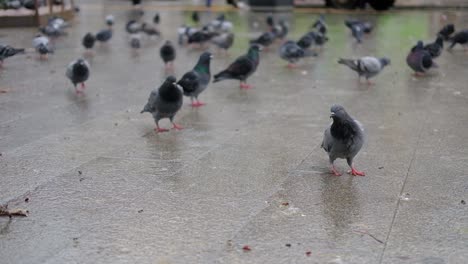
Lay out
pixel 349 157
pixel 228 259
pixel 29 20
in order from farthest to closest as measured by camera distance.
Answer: pixel 29 20 < pixel 349 157 < pixel 228 259

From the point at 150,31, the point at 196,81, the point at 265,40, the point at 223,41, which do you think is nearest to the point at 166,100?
the point at 196,81

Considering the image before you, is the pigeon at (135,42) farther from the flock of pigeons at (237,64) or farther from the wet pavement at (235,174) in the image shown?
the wet pavement at (235,174)

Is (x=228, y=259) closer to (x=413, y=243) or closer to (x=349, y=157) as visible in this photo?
(x=413, y=243)

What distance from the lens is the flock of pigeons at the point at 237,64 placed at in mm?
6172

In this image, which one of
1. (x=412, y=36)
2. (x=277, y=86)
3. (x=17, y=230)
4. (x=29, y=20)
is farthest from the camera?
(x=29, y=20)

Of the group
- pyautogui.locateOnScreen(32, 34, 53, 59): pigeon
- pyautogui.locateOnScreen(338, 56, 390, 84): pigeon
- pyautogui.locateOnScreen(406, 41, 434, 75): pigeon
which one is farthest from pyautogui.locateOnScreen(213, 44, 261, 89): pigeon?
pyautogui.locateOnScreen(32, 34, 53, 59): pigeon

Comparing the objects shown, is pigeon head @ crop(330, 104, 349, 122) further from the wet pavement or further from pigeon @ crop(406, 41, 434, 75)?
pigeon @ crop(406, 41, 434, 75)

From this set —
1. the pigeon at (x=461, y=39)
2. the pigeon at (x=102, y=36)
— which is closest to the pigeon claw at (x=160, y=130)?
the pigeon at (x=102, y=36)

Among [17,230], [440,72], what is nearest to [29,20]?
[440,72]

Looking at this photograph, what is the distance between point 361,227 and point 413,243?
16.8 inches

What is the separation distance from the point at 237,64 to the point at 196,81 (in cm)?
162

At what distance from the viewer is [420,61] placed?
460 inches

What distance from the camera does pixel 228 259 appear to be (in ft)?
14.5

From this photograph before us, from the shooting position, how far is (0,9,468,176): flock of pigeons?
6.17 metres
